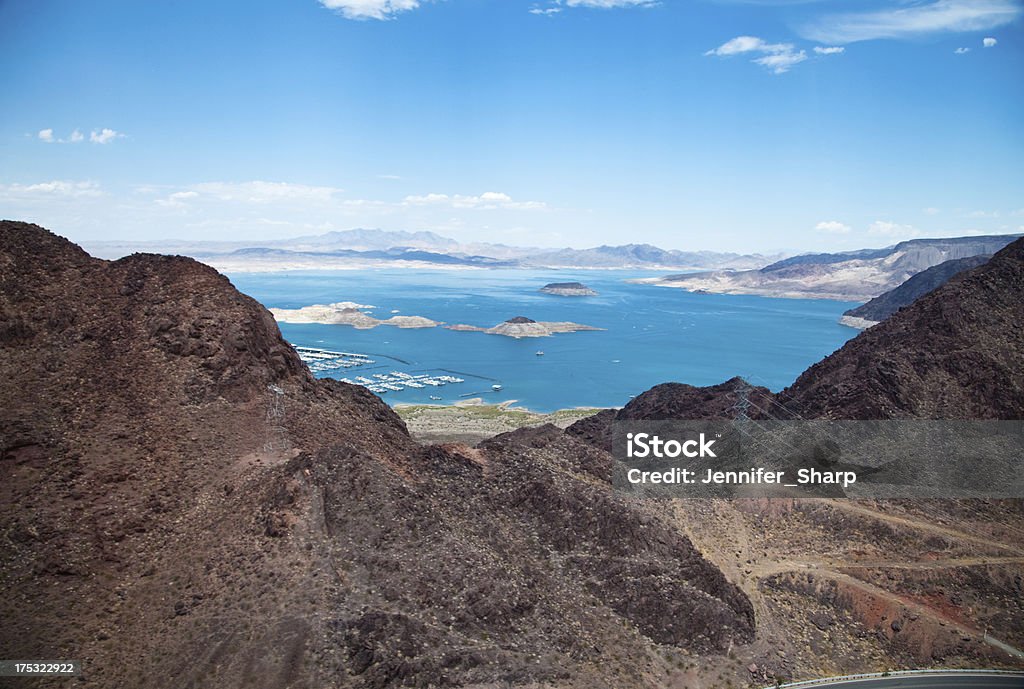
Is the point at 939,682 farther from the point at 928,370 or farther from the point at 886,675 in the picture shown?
the point at 928,370

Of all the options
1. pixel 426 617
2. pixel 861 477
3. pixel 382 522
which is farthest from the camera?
pixel 861 477

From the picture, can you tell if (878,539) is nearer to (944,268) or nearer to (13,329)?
(13,329)

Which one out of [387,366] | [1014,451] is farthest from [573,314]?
[1014,451]

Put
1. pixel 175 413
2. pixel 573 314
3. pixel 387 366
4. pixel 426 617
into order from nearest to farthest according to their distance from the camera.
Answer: pixel 426 617, pixel 175 413, pixel 387 366, pixel 573 314

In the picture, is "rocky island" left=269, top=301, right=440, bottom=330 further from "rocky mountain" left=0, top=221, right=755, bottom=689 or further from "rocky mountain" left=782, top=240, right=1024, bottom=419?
"rocky mountain" left=0, top=221, right=755, bottom=689

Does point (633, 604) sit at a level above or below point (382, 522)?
below

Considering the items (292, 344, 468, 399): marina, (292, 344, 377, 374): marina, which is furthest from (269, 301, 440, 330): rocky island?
(292, 344, 468, 399): marina

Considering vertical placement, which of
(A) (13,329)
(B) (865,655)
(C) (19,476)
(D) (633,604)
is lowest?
(B) (865,655)

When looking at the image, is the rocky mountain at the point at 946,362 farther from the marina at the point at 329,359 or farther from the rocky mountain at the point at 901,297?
the rocky mountain at the point at 901,297

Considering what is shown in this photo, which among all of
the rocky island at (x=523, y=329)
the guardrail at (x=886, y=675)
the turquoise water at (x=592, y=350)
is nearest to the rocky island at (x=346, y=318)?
the turquoise water at (x=592, y=350)
